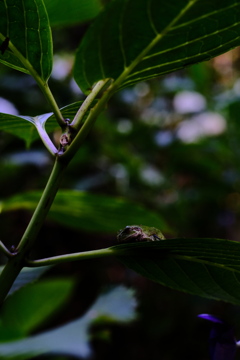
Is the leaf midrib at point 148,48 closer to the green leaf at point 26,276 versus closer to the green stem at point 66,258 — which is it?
the green stem at point 66,258

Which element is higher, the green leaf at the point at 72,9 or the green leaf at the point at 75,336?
the green leaf at the point at 72,9

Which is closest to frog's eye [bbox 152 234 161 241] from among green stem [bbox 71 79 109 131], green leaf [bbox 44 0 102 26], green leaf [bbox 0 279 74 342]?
green stem [bbox 71 79 109 131]

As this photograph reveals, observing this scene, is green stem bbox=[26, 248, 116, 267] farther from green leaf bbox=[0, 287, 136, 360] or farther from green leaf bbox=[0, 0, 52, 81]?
green leaf bbox=[0, 287, 136, 360]

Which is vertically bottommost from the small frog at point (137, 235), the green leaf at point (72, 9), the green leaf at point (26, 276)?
the green leaf at point (26, 276)

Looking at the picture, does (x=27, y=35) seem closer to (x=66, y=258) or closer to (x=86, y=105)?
(x=86, y=105)

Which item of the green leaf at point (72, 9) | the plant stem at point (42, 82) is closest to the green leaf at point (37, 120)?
the plant stem at point (42, 82)

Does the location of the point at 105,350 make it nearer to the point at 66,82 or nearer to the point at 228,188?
the point at 228,188
